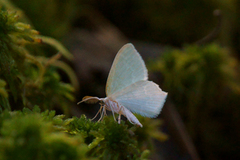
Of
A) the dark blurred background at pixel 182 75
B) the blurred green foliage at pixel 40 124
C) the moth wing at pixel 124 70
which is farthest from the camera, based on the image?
the dark blurred background at pixel 182 75

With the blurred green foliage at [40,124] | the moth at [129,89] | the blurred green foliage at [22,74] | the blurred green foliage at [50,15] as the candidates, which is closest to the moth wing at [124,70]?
the moth at [129,89]

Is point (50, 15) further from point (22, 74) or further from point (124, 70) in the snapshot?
point (124, 70)

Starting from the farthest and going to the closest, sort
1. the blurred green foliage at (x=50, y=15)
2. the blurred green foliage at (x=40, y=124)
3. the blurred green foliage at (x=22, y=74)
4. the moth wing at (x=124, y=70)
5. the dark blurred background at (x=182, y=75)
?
the blurred green foliage at (x=50, y=15) < the dark blurred background at (x=182, y=75) < the moth wing at (x=124, y=70) < the blurred green foliage at (x=22, y=74) < the blurred green foliage at (x=40, y=124)

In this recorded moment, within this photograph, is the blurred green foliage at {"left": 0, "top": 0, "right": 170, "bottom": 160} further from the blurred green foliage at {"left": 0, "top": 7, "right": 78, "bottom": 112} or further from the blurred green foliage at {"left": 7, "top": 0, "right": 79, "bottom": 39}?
the blurred green foliage at {"left": 7, "top": 0, "right": 79, "bottom": 39}

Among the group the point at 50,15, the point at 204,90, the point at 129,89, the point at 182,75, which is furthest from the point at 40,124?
the point at 50,15

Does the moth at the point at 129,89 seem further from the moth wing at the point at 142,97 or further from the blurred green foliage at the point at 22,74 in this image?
the blurred green foliage at the point at 22,74

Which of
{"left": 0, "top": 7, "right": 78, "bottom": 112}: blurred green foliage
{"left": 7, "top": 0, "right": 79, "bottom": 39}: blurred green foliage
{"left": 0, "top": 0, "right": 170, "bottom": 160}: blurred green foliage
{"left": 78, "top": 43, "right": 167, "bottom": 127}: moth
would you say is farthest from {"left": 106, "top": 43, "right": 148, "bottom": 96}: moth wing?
{"left": 7, "top": 0, "right": 79, "bottom": 39}: blurred green foliage

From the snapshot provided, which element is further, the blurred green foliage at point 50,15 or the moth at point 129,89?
the blurred green foliage at point 50,15
